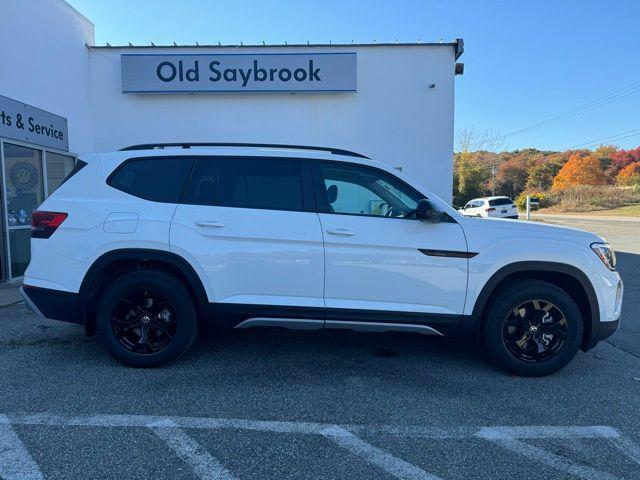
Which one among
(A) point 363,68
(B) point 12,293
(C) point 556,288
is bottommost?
(B) point 12,293

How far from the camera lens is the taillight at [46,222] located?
3.88 m

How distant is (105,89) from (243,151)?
7805mm

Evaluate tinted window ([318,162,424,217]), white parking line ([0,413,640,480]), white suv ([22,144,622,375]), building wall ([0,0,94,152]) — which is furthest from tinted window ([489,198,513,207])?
white parking line ([0,413,640,480])

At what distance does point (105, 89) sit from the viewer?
10102 mm

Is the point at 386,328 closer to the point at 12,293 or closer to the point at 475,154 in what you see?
the point at 12,293

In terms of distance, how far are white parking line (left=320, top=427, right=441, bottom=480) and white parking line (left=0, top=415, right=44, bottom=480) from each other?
1691mm

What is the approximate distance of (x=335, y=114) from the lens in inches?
401

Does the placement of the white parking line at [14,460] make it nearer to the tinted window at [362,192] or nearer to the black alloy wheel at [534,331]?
the tinted window at [362,192]

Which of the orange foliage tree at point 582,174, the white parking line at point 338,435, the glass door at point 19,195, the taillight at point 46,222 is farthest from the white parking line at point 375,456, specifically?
the orange foliage tree at point 582,174

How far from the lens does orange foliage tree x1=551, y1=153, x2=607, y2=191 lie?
2311 inches

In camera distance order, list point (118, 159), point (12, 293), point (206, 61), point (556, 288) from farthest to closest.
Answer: point (206, 61), point (12, 293), point (118, 159), point (556, 288)

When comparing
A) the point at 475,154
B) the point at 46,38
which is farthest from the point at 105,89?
the point at 475,154

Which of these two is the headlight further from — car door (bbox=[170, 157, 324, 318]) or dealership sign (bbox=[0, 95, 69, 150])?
dealership sign (bbox=[0, 95, 69, 150])

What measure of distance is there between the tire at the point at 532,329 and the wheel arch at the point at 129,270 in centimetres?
253
